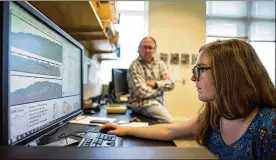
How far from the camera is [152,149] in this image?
0.41m

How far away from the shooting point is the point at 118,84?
8.35 feet

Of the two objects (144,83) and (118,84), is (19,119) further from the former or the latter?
(118,84)

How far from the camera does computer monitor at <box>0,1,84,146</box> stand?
1.54 feet

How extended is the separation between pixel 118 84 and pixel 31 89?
193 centimetres

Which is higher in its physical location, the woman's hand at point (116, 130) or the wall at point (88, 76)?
the wall at point (88, 76)

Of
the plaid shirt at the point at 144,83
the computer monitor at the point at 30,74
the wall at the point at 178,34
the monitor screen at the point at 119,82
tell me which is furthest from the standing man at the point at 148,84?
the wall at the point at 178,34

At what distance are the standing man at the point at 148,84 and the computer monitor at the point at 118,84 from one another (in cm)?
37

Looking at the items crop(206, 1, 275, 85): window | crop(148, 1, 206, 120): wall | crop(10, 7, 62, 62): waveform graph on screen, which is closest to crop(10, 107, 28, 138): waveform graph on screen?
crop(10, 7, 62, 62): waveform graph on screen

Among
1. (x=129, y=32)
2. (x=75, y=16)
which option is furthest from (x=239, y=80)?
(x=129, y=32)

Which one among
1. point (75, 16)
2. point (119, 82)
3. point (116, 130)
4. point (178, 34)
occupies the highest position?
point (178, 34)

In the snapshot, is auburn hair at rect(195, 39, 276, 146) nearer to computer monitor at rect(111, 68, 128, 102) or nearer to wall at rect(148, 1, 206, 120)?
computer monitor at rect(111, 68, 128, 102)

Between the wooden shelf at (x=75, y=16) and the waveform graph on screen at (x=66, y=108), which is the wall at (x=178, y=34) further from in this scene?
the waveform graph on screen at (x=66, y=108)

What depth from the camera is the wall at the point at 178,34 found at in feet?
13.4

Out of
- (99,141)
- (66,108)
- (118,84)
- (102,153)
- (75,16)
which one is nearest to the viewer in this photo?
(102,153)
